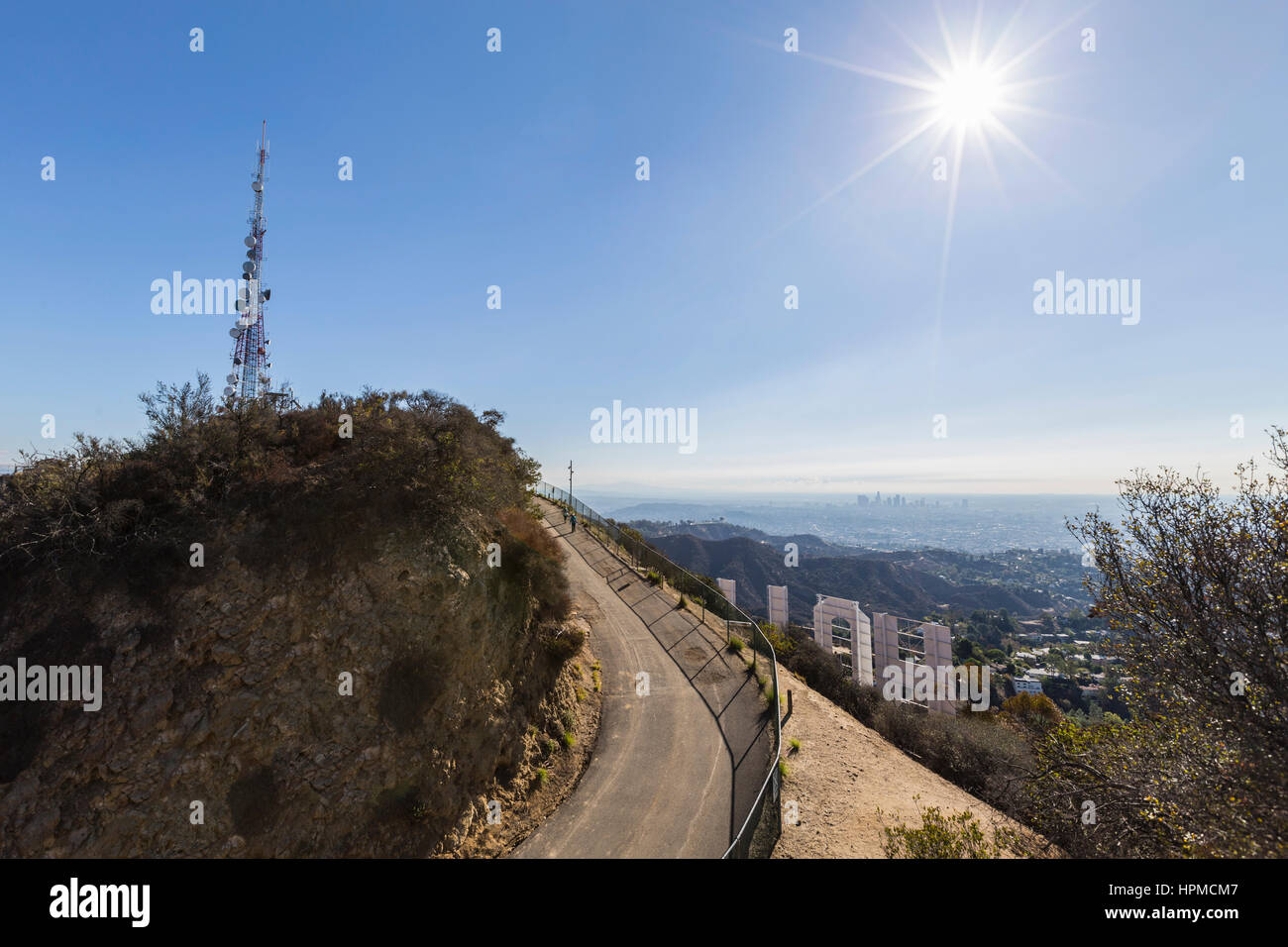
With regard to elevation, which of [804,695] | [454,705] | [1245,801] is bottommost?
[804,695]

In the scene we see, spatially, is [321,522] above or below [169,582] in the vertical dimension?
above

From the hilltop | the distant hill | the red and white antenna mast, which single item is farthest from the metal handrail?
the distant hill

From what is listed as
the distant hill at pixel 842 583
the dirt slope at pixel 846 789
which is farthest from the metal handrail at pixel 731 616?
the distant hill at pixel 842 583

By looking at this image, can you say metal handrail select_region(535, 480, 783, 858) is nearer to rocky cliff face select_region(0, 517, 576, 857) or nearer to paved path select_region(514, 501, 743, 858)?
paved path select_region(514, 501, 743, 858)

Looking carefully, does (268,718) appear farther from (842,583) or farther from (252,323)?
(842,583)

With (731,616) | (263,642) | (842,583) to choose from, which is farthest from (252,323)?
(842,583)
